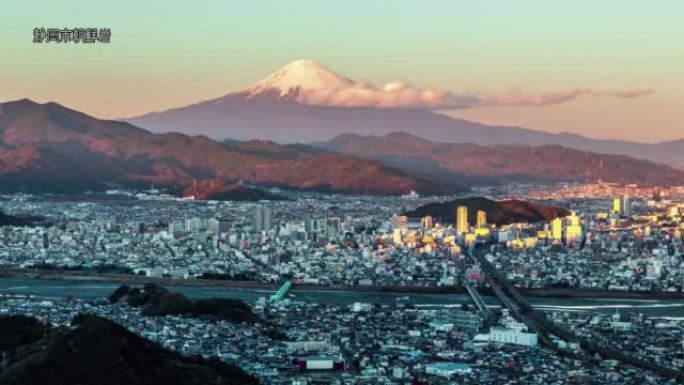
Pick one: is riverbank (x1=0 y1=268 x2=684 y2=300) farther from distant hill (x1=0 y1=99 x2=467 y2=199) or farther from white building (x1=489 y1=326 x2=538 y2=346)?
distant hill (x1=0 y1=99 x2=467 y2=199)

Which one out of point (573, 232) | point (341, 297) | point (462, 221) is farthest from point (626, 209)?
point (341, 297)

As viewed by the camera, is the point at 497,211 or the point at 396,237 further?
the point at 497,211

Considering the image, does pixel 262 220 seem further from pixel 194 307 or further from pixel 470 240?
pixel 194 307

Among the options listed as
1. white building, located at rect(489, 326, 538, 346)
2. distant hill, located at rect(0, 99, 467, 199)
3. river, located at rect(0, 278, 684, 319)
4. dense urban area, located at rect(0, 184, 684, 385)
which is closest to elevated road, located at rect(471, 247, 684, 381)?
dense urban area, located at rect(0, 184, 684, 385)

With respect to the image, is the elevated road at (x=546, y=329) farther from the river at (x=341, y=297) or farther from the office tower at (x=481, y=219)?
the office tower at (x=481, y=219)

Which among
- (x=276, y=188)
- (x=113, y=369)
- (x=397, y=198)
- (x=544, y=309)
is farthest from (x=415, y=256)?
(x=276, y=188)
